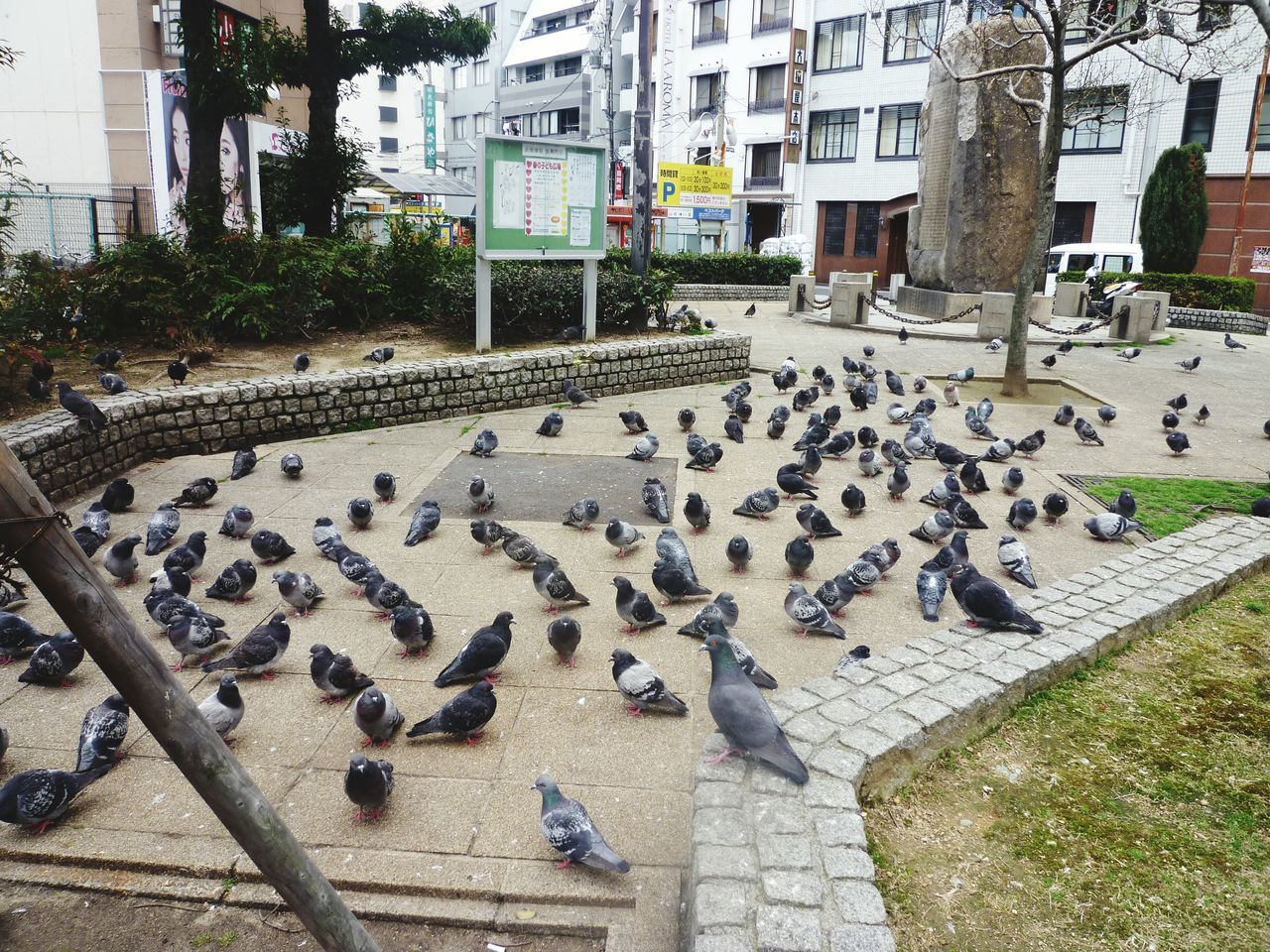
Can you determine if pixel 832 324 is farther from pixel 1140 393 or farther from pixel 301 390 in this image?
pixel 301 390

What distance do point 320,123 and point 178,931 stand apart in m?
15.9

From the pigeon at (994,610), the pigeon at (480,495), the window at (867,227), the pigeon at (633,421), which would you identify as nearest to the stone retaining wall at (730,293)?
the window at (867,227)

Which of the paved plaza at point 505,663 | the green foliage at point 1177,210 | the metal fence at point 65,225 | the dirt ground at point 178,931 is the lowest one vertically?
the dirt ground at point 178,931

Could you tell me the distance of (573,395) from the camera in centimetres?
1221

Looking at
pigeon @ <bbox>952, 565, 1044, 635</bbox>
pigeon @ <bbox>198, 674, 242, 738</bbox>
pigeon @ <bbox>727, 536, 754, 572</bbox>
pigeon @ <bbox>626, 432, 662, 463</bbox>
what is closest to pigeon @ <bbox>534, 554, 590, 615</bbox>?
pigeon @ <bbox>727, 536, 754, 572</bbox>

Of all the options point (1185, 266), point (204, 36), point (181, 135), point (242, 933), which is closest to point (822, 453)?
point (242, 933)

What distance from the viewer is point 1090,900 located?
11.7ft

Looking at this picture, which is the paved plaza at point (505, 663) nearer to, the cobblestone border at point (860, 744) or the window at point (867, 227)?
the cobblestone border at point (860, 744)

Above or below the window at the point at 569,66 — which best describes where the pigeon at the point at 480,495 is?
Result: below

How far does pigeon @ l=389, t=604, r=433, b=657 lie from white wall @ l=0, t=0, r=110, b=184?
2457 centimetres

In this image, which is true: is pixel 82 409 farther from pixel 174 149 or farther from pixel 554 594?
pixel 174 149

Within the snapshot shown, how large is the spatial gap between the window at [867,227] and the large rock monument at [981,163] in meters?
17.0

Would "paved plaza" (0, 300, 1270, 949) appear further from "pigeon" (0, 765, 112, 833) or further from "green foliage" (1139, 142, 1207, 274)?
"green foliage" (1139, 142, 1207, 274)

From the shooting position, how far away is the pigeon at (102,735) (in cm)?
426
